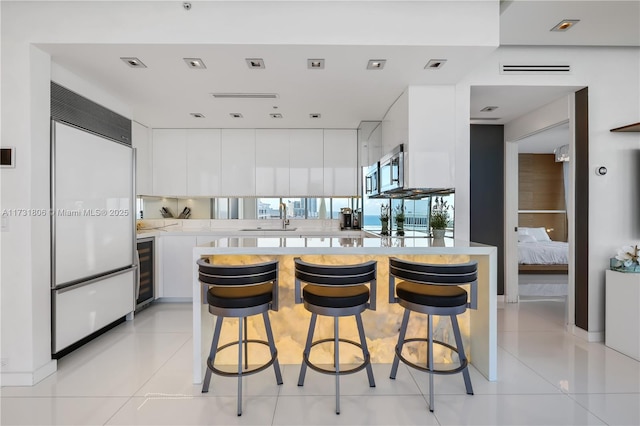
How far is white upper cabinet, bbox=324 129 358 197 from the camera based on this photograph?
516 centimetres

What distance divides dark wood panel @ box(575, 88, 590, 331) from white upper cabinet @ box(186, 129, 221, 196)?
4.51 m

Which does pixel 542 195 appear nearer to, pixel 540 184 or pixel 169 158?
pixel 540 184

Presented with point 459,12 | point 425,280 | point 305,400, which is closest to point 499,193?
point 459,12

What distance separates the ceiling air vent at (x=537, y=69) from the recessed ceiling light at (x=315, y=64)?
185cm

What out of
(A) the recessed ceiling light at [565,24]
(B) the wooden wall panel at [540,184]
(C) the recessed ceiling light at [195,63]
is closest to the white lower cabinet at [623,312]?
(A) the recessed ceiling light at [565,24]

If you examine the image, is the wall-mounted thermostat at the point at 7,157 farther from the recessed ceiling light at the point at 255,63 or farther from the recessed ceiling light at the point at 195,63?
the recessed ceiling light at the point at 255,63

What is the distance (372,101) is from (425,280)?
2.29 m

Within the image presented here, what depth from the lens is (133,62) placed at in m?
2.76

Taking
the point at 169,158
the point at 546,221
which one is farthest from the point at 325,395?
the point at 546,221

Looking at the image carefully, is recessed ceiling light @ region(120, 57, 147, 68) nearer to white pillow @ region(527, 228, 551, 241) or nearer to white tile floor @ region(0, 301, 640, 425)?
white tile floor @ region(0, 301, 640, 425)

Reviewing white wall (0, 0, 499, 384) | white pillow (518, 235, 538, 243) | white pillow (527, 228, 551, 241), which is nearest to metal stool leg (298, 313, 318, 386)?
white wall (0, 0, 499, 384)

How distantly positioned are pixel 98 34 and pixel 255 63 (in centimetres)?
114

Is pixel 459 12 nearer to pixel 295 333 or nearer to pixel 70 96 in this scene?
pixel 295 333

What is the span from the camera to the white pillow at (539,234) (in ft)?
23.2
